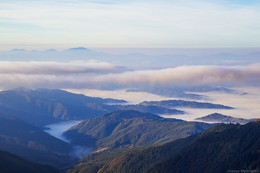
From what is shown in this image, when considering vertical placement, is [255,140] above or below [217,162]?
above

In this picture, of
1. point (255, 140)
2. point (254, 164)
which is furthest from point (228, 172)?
point (255, 140)

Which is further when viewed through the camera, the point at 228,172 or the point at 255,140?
the point at 255,140

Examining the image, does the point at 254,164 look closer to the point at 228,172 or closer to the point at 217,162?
the point at 228,172

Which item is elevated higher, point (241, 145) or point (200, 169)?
point (241, 145)

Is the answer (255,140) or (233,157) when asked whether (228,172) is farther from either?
(255,140)

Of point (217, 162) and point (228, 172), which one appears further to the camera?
point (217, 162)

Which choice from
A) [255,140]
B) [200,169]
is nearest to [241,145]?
[255,140]

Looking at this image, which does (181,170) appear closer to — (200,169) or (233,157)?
(200,169)
